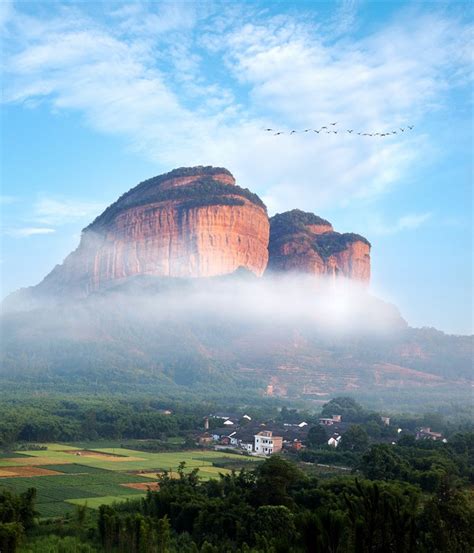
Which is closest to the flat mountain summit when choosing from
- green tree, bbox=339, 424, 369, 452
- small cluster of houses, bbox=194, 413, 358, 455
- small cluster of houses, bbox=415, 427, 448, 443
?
small cluster of houses, bbox=194, 413, 358, 455

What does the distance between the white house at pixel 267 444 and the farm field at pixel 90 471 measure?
4.61 m

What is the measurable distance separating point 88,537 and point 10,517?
393 centimetres

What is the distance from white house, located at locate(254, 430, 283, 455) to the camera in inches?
2832

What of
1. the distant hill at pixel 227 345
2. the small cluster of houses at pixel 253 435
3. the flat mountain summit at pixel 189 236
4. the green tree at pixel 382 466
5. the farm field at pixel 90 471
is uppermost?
the flat mountain summit at pixel 189 236

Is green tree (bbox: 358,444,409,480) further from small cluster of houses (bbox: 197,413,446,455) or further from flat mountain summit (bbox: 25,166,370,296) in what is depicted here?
flat mountain summit (bbox: 25,166,370,296)

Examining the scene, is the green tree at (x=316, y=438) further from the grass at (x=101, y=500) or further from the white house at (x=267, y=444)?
the grass at (x=101, y=500)

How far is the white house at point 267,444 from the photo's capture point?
71.9m

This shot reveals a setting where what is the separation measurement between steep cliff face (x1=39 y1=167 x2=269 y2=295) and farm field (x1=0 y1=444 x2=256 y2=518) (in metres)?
111

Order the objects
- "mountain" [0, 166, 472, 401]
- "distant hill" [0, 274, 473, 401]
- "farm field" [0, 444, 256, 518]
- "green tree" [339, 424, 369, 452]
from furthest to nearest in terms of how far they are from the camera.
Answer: "mountain" [0, 166, 472, 401], "distant hill" [0, 274, 473, 401], "green tree" [339, 424, 369, 452], "farm field" [0, 444, 256, 518]

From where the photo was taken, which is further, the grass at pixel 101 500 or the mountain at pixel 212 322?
the mountain at pixel 212 322

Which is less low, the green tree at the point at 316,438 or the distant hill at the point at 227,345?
the distant hill at the point at 227,345

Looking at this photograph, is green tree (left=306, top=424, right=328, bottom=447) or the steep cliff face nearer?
green tree (left=306, top=424, right=328, bottom=447)

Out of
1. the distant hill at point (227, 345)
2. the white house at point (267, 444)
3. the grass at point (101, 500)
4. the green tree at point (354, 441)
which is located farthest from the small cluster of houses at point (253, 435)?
the distant hill at point (227, 345)

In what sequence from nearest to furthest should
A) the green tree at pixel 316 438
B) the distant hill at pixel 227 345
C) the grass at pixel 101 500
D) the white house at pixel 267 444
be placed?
the grass at pixel 101 500, the white house at pixel 267 444, the green tree at pixel 316 438, the distant hill at pixel 227 345
